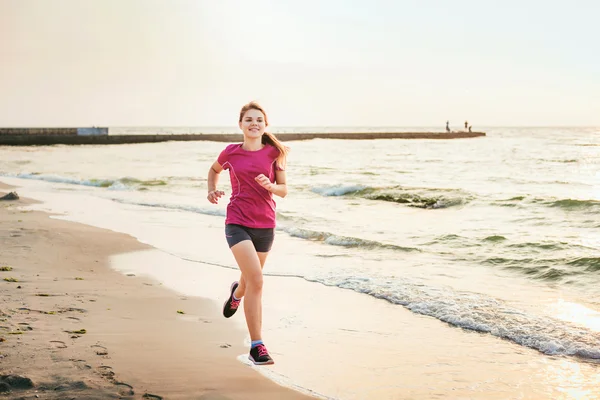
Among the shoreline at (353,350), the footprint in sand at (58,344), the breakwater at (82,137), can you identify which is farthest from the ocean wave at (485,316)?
the breakwater at (82,137)

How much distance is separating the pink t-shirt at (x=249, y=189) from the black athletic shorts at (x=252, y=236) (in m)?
0.04

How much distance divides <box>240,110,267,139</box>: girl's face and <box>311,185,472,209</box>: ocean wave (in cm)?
1431

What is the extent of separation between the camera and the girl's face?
16.4 feet

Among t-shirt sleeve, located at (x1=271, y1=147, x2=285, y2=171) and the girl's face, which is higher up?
the girl's face

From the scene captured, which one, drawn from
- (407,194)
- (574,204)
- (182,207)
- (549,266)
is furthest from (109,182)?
(549,266)

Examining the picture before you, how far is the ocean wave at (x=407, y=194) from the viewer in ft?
63.9

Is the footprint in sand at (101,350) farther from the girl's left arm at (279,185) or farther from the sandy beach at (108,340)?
the girl's left arm at (279,185)

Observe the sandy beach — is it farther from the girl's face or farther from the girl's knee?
the girl's face

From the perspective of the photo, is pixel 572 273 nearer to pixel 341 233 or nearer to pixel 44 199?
pixel 341 233

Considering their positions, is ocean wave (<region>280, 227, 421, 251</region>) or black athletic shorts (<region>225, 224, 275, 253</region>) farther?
ocean wave (<region>280, 227, 421, 251</region>)

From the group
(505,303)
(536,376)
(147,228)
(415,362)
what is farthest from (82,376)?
(147,228)

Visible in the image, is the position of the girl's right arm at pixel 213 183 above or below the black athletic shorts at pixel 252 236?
above

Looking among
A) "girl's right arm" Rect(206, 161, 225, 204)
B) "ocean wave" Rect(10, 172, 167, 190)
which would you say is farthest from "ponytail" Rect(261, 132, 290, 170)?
"ocean wave" Rect(10, 172, 167, 190)

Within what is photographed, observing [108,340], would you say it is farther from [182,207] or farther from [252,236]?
[182,207]
